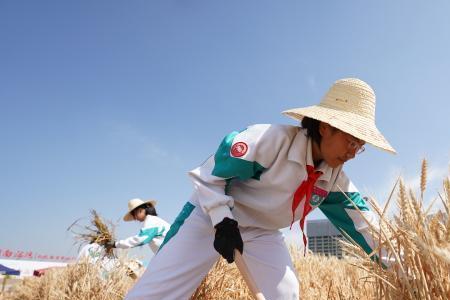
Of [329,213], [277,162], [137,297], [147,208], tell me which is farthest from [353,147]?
[147,208]

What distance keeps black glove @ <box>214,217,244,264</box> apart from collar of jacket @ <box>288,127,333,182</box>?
0.49 metres

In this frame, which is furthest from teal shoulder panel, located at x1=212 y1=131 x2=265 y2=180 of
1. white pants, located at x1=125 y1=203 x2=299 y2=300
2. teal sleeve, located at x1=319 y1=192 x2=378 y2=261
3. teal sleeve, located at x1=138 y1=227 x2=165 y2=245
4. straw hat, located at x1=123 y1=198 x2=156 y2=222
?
straw hat, located at x1=123 y1=198 x2=156 y2=222

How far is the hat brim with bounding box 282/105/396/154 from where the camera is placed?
1.79m

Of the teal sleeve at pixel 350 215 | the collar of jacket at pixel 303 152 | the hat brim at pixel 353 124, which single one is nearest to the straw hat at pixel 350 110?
the hat brim at pixel 353 124

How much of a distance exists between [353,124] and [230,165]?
0.63 m

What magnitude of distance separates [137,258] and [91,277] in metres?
0.75

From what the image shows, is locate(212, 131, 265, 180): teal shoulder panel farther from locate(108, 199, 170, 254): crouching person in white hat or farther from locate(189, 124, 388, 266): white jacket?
locate(108, 199, 170, 254): crouching person in white hat

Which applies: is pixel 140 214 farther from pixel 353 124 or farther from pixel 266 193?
pixel 353 124

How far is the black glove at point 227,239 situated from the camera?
1825 mm

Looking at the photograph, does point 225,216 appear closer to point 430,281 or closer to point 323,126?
point 323,126

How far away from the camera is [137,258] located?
162 inches

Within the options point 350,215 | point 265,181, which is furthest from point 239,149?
point 350,215

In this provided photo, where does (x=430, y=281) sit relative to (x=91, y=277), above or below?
above

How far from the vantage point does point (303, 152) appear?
2.07 m
